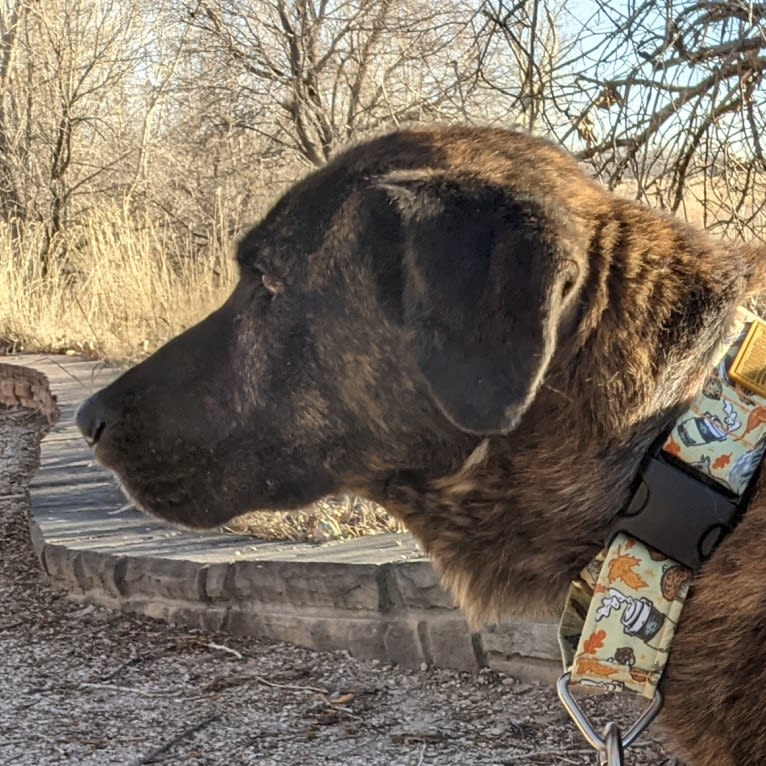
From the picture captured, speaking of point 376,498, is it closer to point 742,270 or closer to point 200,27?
point 742,270

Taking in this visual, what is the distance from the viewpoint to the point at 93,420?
2484mm

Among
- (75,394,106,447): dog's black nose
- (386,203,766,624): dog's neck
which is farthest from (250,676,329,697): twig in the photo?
(386,203,766,624): dog's neck

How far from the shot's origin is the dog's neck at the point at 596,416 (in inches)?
73.1

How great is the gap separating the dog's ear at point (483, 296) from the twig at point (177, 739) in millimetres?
1823

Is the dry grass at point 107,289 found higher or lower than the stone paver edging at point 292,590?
higher

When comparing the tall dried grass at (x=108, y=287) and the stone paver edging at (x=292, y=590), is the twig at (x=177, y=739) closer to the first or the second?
the stone paver edging at (x=292, y=590)

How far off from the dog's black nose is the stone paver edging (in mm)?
1293

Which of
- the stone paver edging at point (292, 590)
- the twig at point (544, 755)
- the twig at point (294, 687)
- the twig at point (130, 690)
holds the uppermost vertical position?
the stone paver edging at point (292, 590)

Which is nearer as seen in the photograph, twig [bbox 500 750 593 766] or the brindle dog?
the brindle dog

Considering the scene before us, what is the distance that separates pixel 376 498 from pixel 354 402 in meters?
0.24

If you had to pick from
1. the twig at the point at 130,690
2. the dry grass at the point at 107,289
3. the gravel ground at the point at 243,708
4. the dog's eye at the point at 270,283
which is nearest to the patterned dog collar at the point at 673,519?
the dog's eye at the point at 270,283

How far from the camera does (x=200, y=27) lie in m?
10.5

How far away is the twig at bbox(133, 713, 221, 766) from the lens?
10.1 feet

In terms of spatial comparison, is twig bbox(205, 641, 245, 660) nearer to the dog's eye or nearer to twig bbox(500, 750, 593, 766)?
twig bbox(500, 750, 593, 766)
